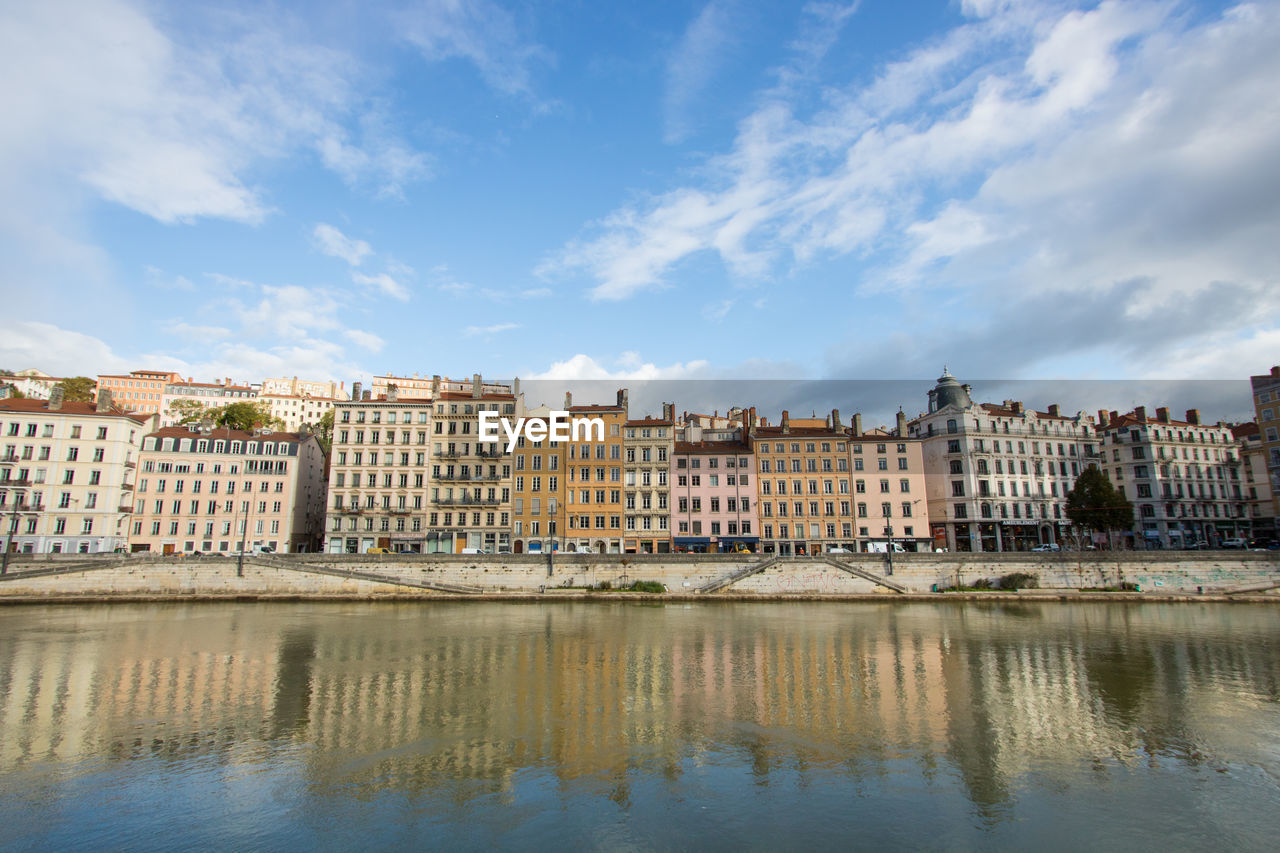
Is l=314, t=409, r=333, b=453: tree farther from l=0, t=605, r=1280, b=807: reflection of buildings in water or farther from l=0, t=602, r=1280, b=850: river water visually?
l=0, t=602, r=1280, b=850: river water

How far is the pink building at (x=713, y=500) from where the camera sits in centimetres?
6438

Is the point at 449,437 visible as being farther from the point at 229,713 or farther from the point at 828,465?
the point at 229,713

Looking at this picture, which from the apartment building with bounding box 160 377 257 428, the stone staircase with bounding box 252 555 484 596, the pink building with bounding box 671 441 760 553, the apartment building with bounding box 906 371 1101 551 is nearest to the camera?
the stone staircase with bounding box 252 555 484 596

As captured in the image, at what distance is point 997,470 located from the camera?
68875 mm

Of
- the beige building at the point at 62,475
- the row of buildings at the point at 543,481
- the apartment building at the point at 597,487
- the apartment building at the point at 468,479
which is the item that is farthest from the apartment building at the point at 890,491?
the beige building at the point at 62,475

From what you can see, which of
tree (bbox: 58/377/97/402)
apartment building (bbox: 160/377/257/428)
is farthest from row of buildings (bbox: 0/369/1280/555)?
apartment building (bbox: 160/377/257/428)

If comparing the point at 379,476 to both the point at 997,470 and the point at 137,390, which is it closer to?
the point at 997,470

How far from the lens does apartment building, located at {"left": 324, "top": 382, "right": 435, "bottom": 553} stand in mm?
63219

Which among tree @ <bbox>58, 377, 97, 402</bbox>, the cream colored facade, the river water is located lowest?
the river water

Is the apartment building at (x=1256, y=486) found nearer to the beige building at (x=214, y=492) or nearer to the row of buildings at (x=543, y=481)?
the row of buildings at (x=543, y=481)

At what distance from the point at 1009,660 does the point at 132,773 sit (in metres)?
28.8

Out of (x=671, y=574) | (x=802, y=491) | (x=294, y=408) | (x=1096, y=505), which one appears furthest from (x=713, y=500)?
(x=294, y=408)

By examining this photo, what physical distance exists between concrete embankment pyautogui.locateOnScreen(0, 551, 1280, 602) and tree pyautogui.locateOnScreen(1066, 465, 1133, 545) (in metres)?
9.56

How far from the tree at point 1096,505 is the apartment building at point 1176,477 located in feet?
38.9
